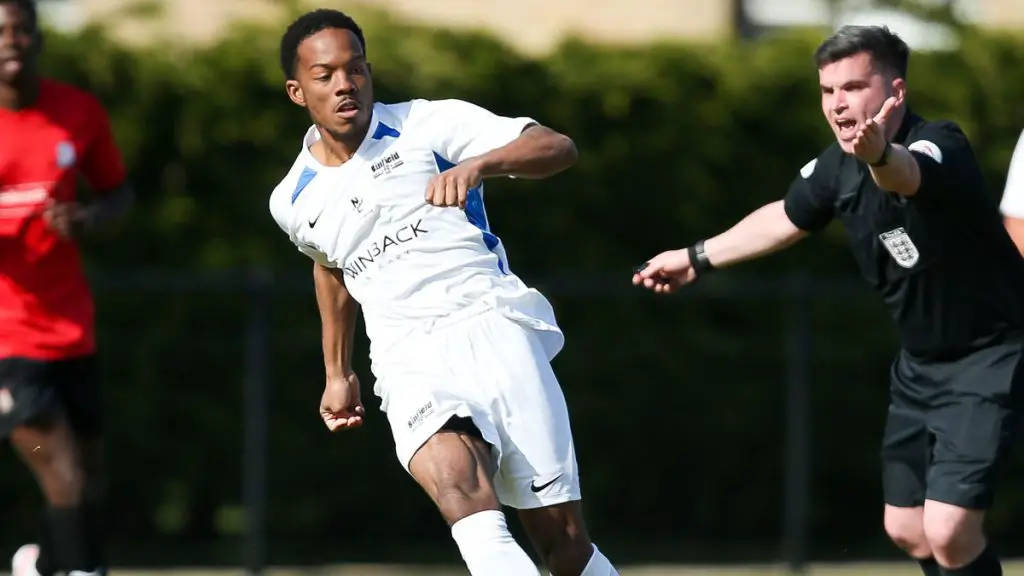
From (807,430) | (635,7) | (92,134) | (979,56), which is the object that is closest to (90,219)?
(92,134)

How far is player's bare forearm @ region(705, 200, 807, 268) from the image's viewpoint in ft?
20.9

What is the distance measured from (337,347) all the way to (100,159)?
1651 millimetres

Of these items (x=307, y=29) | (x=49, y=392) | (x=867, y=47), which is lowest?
(x=49, y=392)

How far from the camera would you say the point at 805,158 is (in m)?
10.7

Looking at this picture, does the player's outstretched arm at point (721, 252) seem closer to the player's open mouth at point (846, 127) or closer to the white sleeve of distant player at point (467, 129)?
the player's open mouth at point (846, 127)

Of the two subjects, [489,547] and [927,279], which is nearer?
[489,547]

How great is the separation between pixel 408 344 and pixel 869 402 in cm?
539

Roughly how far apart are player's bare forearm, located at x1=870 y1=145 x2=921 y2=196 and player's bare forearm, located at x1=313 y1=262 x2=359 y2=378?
1.78 meters

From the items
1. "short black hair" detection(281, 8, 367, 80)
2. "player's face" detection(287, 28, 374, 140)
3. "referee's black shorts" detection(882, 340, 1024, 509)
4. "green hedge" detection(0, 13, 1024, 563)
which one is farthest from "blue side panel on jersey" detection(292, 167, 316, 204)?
"green hedge" detection(0, 13, 1024, 563)

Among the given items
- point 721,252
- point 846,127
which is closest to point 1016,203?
point 846,127

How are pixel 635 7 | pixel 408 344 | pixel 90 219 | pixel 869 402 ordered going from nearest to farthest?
pixel 408 344 < pixel 90 219 < pixel 869 402 < pixel 635 7

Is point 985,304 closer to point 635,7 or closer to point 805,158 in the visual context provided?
point 805,158

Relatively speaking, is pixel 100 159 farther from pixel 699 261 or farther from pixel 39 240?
pixel 699 261

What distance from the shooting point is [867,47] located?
5801mm
